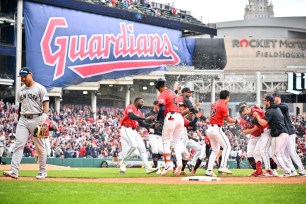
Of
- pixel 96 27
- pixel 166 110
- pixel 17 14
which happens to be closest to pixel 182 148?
pixel 166 110

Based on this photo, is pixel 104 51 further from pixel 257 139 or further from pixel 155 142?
pixel 257 139

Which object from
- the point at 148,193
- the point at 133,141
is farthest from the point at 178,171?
the point at 148,193

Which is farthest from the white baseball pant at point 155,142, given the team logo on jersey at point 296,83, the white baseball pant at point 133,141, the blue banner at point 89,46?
the team logo on jersey at point 296,83

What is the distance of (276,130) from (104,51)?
113 ft

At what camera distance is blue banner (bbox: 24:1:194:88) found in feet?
144

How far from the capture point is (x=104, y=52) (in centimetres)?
4975

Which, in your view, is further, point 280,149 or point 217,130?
point 280,149

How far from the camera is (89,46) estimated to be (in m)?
48.3

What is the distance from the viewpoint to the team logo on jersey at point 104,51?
147 ft

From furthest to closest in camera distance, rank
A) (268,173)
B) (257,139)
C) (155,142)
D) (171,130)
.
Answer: (155,142) < (257,139) < (268,173) < (171,130)

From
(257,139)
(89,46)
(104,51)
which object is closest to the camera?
A: (257,139)

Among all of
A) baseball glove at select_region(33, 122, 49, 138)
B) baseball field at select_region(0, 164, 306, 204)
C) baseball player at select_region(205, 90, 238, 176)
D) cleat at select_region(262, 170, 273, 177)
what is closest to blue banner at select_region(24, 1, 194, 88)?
cleat at select_region(262, 170, 273, 177)

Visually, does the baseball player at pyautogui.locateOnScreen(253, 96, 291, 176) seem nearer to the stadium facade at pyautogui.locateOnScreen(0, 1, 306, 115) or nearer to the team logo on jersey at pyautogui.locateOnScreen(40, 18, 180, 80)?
the team logo on jersey at pyautogui.locateOnScreen(40, 18, 180, 80)

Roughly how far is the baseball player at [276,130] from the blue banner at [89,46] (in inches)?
1143
